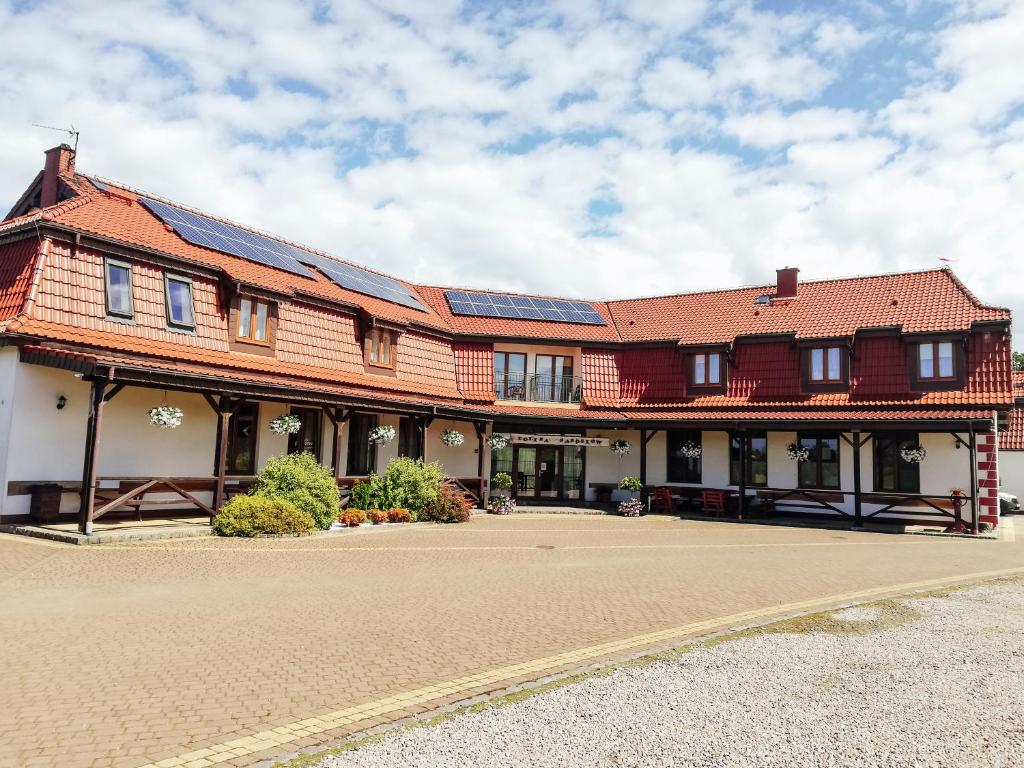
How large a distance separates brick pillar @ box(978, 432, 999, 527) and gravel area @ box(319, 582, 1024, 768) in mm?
15431

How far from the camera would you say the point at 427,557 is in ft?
43.2

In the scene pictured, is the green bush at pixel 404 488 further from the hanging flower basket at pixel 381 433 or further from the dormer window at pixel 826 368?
the dormer window at pixel 826 368

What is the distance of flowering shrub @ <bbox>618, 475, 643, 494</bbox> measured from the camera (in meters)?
24.2

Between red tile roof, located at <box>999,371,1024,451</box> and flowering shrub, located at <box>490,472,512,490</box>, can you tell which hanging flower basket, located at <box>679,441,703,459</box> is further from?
red tile roof, located at <box>999,371,1024,451</box>

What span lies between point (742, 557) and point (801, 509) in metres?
9.99

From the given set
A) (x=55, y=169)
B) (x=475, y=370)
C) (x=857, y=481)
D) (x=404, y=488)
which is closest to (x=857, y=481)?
(x=857, y=481)

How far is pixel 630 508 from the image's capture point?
2347cm

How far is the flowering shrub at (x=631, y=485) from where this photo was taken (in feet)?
79.5

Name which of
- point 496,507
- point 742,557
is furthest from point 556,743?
point 496,507

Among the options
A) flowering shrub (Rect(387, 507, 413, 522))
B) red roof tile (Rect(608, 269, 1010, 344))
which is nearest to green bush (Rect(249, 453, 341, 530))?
flowering shrub (Rect(387, 507, 413, 522))

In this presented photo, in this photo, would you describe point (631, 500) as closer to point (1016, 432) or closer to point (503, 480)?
point (503, 480)

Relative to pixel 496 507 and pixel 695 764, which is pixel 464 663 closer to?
pixel 695 764

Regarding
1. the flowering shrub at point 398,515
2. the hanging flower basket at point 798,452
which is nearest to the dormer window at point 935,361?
the hanging flower basket at point 798,452

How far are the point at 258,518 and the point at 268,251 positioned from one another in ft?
32.3
